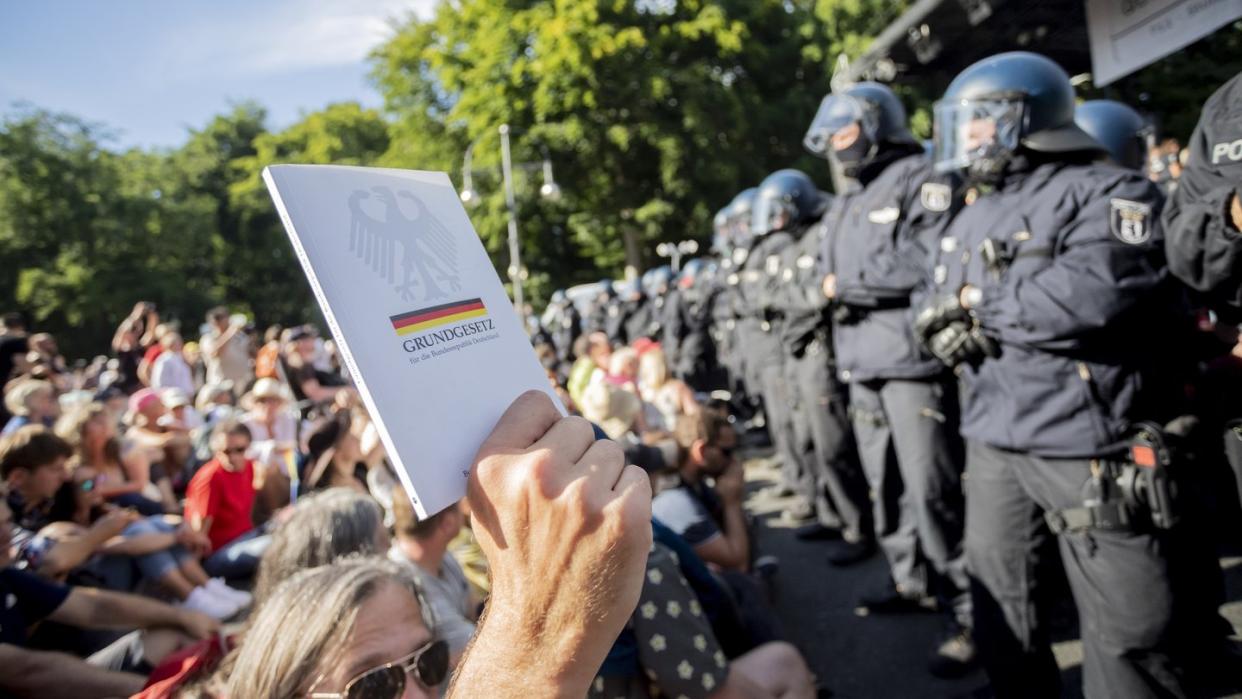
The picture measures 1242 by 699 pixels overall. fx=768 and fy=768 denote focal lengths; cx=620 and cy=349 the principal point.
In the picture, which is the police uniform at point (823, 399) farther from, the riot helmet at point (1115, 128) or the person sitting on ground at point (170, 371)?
the person sitting on ground at point (170, 371)

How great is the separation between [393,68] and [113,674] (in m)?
30.0

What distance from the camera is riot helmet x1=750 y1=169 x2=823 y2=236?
5.96 m

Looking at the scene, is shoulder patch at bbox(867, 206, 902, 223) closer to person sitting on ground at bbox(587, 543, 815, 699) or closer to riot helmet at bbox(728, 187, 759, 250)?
person sitting on ground at bbox(587, 543, 815, 699)

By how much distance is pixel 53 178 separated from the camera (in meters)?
34.7

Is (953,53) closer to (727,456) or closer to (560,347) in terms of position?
(727,456)

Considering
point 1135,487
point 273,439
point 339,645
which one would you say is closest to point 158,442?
point 273,439

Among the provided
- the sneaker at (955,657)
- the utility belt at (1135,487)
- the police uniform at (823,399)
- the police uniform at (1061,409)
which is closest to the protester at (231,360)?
the police uniform at (823,399)

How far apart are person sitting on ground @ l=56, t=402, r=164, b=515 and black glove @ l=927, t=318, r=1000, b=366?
4881mm

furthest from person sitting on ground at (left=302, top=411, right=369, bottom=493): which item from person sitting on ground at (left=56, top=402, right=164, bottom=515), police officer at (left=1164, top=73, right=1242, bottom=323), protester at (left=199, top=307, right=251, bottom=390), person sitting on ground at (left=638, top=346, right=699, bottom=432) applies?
protester at (left=199, top=307, right=251, bottom=390)

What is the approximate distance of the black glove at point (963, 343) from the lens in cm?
265

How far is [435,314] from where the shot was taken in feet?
3.34

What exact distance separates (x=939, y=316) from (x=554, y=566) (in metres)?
2.35

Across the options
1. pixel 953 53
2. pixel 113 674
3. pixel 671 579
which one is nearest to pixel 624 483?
pixel 671 579

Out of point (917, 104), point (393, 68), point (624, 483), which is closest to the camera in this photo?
point (624, 483)
